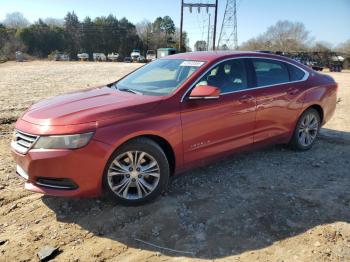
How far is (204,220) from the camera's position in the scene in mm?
3902

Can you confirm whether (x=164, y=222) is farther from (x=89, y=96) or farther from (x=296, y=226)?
(x=89, y=96)

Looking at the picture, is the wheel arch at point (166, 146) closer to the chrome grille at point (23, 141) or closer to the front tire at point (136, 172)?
the front tire at point (136, 172)

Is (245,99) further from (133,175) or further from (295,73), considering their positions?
(133,175)

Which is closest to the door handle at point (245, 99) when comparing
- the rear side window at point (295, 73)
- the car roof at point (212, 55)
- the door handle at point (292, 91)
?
the car roof at point (212, 55)

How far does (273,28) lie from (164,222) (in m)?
74.9

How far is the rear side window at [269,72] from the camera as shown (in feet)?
17.4

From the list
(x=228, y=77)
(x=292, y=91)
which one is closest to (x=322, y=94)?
(x=292, y=91)

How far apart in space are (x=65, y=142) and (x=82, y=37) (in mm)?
78165

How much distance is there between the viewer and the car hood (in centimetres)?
380

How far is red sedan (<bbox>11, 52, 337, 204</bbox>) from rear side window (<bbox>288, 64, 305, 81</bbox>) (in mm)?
19

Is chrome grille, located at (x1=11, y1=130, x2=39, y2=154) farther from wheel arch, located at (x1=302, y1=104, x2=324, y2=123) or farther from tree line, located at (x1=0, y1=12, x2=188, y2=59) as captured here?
tree line, located at (x1=0, y1=12, x2=188, y2=59)

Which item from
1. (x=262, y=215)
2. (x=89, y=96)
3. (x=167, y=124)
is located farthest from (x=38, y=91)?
(x=262, y=215)

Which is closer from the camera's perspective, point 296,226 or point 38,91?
point 296,226

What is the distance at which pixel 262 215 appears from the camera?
4012mm
